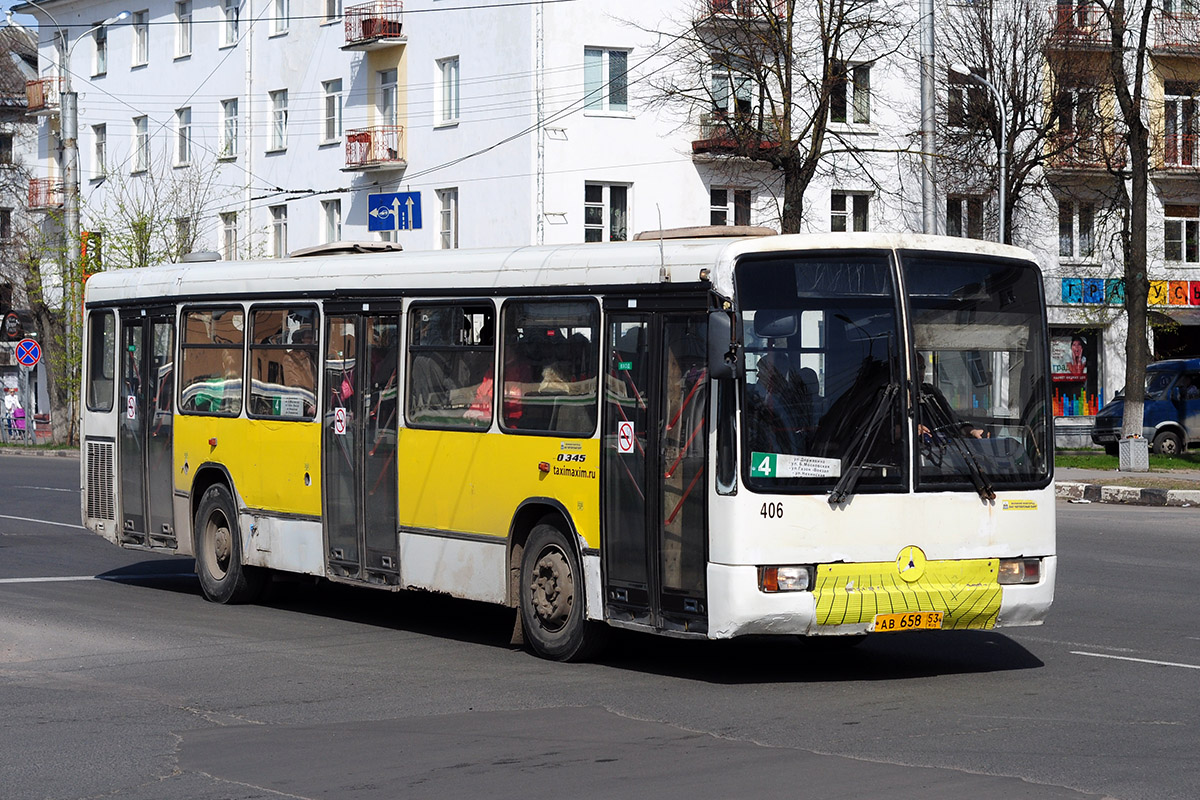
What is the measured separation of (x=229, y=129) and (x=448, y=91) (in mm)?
11511

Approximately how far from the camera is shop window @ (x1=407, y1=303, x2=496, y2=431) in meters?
12.0

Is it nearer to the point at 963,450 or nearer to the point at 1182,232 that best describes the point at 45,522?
the point at 963,450

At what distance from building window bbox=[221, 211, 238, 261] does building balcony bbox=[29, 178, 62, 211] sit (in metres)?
11.3

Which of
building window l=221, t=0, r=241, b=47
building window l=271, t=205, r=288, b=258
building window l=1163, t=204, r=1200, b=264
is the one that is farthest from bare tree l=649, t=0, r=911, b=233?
building window l=221, t=0, r=241, b=47

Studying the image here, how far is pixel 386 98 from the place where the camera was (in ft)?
163

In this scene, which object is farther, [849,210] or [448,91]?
[849,210]

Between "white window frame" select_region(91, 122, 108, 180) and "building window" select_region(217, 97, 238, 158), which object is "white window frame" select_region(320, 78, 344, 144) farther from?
"white window frame" select_region(91, 122, 108, 180)

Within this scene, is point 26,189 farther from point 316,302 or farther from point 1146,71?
point 316,302

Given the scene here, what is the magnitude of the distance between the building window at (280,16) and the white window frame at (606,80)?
12738 millimetres

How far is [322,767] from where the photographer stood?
26.0 ft

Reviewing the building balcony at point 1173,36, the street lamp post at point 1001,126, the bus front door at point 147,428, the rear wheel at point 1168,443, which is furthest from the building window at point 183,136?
the bus front door at point 147,428

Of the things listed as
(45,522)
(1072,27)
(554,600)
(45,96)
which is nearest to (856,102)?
(1072,27)

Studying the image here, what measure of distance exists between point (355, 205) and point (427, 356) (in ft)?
126

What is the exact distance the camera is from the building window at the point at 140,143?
59500mm
